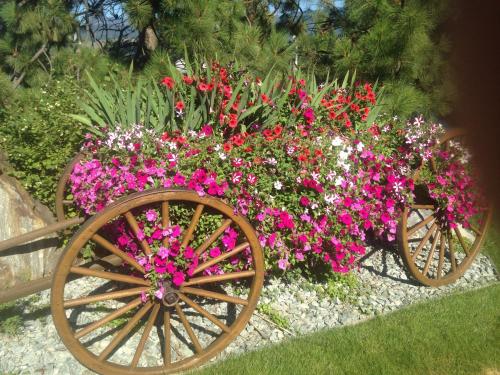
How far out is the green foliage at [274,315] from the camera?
3.04m

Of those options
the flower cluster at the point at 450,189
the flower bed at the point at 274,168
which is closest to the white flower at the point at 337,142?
the flower bed at the point at 274,168

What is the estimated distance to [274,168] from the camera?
9.53ft

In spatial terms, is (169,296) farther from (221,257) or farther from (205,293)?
(221,257)

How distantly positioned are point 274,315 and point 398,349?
77 cm

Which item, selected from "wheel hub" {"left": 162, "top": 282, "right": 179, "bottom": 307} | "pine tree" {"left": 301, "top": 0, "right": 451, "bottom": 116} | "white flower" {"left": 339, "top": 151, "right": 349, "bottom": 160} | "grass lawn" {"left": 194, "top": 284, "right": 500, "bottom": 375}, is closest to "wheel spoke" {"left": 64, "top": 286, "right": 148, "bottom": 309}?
"wheel hub" {"left": 162, "top": 282, "right": 179, "bottom": 307}

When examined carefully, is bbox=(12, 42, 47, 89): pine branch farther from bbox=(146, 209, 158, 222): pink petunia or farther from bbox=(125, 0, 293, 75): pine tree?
bbox=(146, 209, 158, 222): pink petunia

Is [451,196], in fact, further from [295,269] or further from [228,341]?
[228,341]

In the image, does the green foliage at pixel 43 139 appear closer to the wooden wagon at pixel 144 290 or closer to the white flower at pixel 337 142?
the wooden wagon at pixel 144 290

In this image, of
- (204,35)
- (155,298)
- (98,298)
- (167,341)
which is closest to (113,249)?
(98,298)

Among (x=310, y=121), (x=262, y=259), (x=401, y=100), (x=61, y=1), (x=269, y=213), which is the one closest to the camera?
(x=262, y=259)

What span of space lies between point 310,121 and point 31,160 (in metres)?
2.04

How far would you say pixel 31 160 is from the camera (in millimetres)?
3596

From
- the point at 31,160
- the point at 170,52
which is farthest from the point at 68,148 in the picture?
the point at 170,52

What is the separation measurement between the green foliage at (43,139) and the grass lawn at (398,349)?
6.32ft
